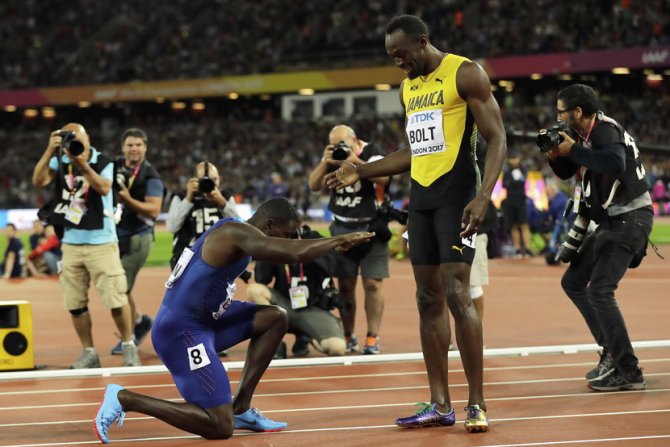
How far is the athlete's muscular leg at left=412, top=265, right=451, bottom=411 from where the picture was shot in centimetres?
634

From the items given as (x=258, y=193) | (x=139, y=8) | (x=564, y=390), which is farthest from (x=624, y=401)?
(x=139, y=8)

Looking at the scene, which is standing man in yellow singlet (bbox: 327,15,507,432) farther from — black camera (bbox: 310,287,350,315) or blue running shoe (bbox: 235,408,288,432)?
black camera (bbox: 310,287,350,315)

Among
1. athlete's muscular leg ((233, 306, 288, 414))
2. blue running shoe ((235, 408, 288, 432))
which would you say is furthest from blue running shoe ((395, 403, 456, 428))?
athlete's muscular leg ((233, 306, 288, 414))

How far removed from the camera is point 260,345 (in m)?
6.71

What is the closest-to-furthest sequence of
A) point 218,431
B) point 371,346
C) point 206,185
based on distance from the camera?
1. point 218,431
2. point 206,185
3. point 371,346

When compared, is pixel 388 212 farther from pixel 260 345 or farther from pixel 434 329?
pixel 434 329

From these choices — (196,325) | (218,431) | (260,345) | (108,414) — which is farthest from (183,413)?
(260,345)

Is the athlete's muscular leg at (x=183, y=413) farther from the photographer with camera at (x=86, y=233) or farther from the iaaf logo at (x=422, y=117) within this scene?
the photographer with camera at (x=86, y=233)

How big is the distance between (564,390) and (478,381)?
1734mm

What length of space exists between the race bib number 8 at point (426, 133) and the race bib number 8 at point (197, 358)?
1.68 m

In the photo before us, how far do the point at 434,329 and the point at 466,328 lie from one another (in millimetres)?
318

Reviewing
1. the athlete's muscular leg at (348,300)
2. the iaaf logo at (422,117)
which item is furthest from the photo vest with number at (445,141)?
the athlete's muscular leg at (348,300)

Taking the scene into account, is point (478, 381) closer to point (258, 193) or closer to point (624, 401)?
point (624, 401)

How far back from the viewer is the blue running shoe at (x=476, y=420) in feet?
19.8
